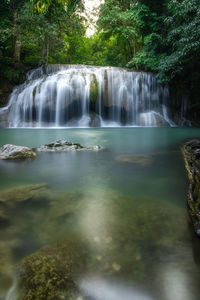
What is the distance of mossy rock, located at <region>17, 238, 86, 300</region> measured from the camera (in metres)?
0.83

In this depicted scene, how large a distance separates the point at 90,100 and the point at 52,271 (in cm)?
1189

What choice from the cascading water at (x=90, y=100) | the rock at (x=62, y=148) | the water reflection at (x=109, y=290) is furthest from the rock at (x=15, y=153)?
the cascading water at (x=90, y=100)

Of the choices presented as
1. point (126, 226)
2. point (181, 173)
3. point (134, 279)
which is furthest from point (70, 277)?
point (181, 173)

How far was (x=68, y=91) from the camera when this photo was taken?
12.0 m

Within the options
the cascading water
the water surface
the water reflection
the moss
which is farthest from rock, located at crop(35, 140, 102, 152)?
the moss

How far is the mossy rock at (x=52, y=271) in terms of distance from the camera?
835 millimetres

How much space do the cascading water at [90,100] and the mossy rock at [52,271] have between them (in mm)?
11177

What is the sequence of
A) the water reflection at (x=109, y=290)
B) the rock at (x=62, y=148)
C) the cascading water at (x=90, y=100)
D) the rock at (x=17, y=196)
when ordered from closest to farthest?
1. the water reflection at (x=109, y=290)
2. the rock at (x=17, y=196)
3. the rock at (x=62, y=148)
4. the cascading water at (x=90, y=100)

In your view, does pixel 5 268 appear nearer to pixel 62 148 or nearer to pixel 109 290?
pixel 109 290

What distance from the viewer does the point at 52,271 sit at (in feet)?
3.10

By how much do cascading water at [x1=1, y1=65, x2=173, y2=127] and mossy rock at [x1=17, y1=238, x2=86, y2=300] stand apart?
36.7 ft

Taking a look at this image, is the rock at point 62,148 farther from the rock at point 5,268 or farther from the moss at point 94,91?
the moss at point 94,91

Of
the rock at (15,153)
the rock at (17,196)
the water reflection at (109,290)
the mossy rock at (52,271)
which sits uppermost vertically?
the rock at (15,153)

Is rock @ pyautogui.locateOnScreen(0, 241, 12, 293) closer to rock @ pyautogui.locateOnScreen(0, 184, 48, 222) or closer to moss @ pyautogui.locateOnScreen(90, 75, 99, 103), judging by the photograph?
rock @ pyautogui.locateOnScreen(0, 184, 48, 222)
